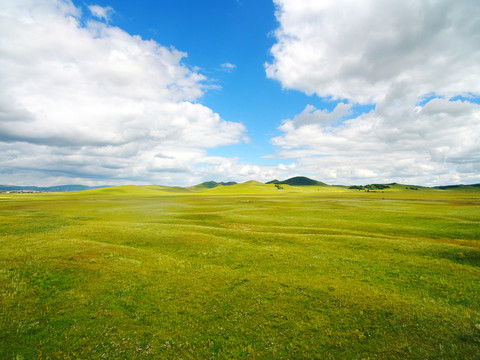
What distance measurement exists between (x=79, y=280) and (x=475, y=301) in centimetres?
3490

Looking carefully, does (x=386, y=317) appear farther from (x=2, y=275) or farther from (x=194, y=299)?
(x=2, y=275)

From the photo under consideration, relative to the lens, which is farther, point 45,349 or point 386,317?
point 386,317

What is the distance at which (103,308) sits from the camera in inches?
677

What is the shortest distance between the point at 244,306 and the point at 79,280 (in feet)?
52.5

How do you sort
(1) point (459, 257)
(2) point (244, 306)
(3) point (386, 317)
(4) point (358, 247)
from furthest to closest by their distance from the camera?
(4) point (358, 247)
(1) point (459, 257)
(2) point (244, 306)
(3) point (386, 317)

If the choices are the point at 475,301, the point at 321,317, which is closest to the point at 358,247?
the point at 475,301

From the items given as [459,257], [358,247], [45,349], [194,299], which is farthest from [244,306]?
[459,257]

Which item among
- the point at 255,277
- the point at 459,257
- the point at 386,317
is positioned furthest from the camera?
the point at 459,257

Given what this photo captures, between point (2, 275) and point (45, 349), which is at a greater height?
point (2, 275)

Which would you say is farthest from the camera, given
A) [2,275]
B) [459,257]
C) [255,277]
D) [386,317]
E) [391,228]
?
[391,228]

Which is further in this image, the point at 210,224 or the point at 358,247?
the point at 210,224

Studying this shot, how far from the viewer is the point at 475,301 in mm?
18344

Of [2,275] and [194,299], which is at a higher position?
[2,275]

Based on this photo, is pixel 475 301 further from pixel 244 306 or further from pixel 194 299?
pixel 194 299
